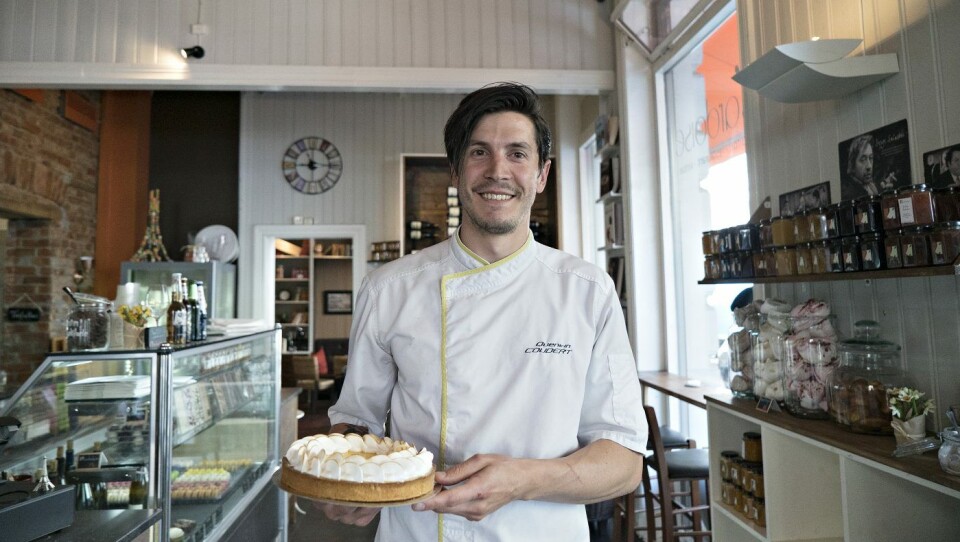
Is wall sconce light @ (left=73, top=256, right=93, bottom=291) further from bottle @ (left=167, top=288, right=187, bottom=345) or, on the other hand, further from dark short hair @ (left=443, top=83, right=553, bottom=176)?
dark short hair @ (left=443, top=83, right=553, bottom=176)

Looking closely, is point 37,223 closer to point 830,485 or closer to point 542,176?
point 542,176

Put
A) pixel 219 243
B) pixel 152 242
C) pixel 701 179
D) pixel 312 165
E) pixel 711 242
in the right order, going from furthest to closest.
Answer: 1. pixel 312 165
2. pixel 219 243
3. pixel 152 242
4. pixel 701 179
5. pixel 711 242

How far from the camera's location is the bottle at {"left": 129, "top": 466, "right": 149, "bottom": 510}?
6.64 ft

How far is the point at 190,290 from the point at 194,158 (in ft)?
18.2

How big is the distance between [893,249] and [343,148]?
6.87 metres

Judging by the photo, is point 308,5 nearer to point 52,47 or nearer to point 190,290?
point 52,47

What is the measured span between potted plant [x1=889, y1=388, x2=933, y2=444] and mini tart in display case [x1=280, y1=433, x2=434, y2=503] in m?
1.25

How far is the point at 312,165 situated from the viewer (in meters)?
7.66

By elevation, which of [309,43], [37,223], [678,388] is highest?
[309,43]

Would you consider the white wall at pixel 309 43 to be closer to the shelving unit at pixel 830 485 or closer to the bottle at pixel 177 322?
the bottle at pixel 177 322

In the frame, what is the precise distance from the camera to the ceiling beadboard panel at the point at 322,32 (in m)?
4.16

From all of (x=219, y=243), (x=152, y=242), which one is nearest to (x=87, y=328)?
(x=152, y=242)

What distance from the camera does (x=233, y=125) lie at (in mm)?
7633

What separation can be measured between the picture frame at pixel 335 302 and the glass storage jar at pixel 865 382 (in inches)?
338
